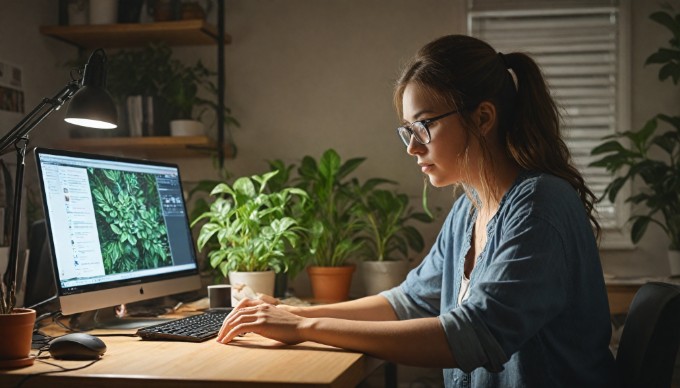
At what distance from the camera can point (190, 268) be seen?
2.15m

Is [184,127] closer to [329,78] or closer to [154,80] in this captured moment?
[154,80]

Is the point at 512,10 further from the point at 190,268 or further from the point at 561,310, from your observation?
the point at 561,310

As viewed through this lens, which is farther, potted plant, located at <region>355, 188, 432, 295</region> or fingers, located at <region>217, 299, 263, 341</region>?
potted plant, located at <region>355, 188, 432, 295</region>

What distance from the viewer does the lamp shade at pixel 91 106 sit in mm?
1717

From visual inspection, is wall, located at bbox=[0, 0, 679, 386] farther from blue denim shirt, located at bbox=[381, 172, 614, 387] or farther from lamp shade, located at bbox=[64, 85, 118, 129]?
blue denim shirt, located at bbox=[381, 172, 614, 387]

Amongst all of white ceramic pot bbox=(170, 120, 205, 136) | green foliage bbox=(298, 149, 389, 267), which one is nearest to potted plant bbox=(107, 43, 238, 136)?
white ceramic pot bbox=(170, 120, 205, 136)

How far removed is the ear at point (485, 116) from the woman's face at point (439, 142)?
0.12ft

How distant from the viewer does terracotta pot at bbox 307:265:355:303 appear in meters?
2.70

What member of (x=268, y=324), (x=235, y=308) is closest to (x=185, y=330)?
(x=235, y=308)

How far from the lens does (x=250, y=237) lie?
244 cm

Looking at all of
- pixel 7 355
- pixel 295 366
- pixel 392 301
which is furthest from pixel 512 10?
pixel 7 355

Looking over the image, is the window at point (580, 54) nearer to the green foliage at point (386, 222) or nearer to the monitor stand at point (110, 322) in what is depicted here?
the green foliage at point (386, 222)

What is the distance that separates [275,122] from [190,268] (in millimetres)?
1107

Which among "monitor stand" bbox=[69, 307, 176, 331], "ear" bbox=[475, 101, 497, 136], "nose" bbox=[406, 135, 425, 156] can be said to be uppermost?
"ear" bbox=[475, 101, 497, 136]
